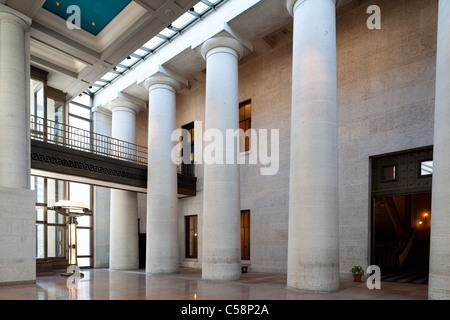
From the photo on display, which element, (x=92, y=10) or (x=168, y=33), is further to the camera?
(x=168, y=33)

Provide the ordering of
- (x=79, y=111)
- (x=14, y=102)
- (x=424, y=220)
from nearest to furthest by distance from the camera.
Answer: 1. (x=14, y=102)
2. (x=79, y=111)
3. (x=424, y=220)

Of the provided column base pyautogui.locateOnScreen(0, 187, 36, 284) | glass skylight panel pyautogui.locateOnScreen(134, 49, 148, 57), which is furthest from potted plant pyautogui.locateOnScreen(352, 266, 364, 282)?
glass skylight panel pyautogui.locateOnScreen(134, 49, 148, 57)

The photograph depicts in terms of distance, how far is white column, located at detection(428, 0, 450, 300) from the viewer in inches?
301

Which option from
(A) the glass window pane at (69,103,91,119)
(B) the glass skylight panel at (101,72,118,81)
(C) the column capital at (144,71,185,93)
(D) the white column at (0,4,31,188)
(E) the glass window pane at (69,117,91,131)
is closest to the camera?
(D) the white column at (0,4,31,188)

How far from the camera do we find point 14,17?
12234mm

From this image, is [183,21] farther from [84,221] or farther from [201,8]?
[84,221]

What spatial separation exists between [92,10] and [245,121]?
8.55 meters

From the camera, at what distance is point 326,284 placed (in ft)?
31.9

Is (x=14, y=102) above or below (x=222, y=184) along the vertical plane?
above

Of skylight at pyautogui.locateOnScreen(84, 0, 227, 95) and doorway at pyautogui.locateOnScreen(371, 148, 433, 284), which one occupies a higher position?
skylight at pyautogui.locateOnScreen(84, 0, 227, 95)

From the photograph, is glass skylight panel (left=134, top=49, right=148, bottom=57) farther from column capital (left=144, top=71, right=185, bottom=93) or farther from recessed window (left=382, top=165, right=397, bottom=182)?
recessed window (left=382, top=165, right=397, bottom=182)

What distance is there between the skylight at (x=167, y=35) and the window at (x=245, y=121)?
4876 mm

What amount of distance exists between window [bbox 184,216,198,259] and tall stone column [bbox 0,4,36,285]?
9646 mm

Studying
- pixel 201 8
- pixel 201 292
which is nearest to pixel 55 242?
pixel 201 292
